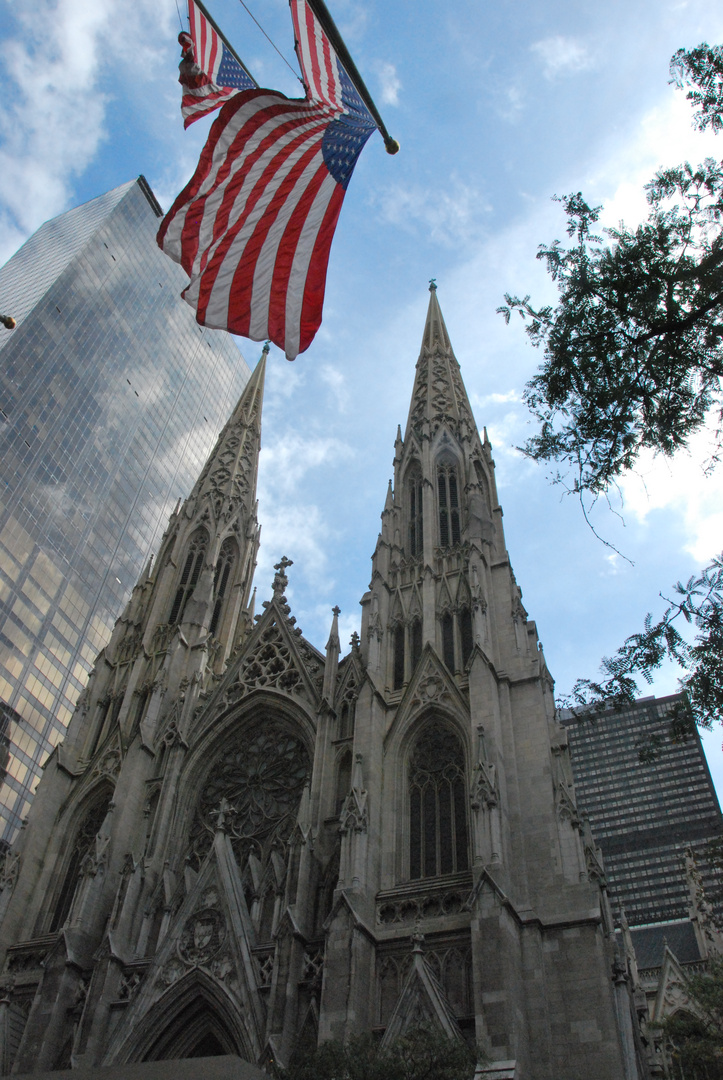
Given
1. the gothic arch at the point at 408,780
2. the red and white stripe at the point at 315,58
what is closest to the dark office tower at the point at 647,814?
the gothic arch at the point at 408,780

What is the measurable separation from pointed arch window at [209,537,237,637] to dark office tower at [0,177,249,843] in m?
12.1

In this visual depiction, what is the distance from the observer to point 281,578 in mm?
34000

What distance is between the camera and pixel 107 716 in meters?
31.8

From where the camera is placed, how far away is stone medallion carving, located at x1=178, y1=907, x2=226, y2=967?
2150 cm

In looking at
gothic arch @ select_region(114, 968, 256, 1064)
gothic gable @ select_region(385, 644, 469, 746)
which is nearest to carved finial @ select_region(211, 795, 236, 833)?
gothic arch @ select_region(114, 968, 256, 1064)

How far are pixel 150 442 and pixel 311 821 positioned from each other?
41669 mm

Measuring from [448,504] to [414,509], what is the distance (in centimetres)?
162

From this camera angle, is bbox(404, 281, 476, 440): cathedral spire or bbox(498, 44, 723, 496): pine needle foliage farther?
bbox(404, 281, 476, 440): cathedral spire

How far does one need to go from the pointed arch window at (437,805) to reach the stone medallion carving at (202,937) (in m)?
5.35

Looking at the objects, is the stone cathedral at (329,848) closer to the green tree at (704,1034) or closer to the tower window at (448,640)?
the tower window at (448,640)

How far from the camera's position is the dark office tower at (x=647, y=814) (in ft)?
260

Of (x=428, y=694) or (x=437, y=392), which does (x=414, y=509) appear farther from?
(x=428, y=694)

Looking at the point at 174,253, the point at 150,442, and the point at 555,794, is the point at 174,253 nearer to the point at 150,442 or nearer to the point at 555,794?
the point at 555,794

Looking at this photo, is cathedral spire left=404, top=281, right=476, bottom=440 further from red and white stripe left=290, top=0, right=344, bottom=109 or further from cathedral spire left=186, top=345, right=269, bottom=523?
red and white stripe left=290, top=0, right=344, bottom=109
